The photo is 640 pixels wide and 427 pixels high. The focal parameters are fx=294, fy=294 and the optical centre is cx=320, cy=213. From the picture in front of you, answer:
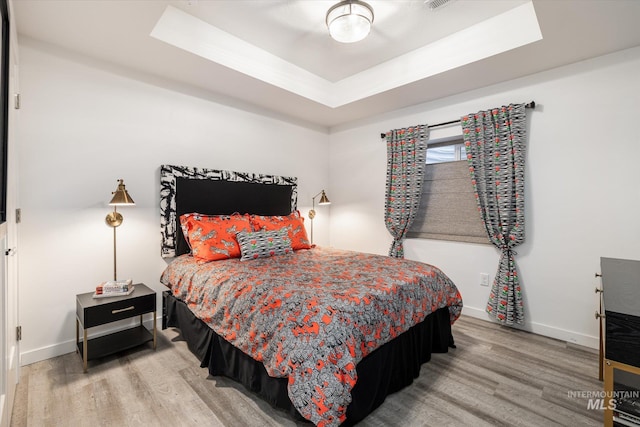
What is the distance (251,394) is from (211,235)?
1371 millimetres

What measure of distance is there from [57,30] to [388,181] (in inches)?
133

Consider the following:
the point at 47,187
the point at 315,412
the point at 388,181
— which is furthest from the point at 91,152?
the point at 388,181

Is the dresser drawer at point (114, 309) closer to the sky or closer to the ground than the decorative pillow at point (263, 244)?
closer to the ground

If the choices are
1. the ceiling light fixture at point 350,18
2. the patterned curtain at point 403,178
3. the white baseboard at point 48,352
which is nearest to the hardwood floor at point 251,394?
the white baseboard at point 48,352

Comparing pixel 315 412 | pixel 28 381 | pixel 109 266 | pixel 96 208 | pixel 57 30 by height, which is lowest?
pixel 28 381

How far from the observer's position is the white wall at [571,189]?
241 centimetres

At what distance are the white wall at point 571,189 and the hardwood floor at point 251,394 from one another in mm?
504

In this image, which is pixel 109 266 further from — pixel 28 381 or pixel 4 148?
pixel 4 148

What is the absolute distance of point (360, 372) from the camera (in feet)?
5.29

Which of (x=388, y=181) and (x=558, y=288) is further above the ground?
(x=388, y=181)

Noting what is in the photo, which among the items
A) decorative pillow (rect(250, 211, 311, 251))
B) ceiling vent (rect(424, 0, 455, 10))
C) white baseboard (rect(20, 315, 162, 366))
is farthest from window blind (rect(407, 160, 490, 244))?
white baseboard (rect(20, 315, 162, 366))

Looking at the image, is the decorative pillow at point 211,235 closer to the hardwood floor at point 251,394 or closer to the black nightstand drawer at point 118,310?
the black nightstand drawer at point 118,310

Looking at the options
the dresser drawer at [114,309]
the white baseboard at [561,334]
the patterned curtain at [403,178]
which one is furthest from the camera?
the patterned curtain at [403,178]

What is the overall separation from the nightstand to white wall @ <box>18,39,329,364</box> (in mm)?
249
